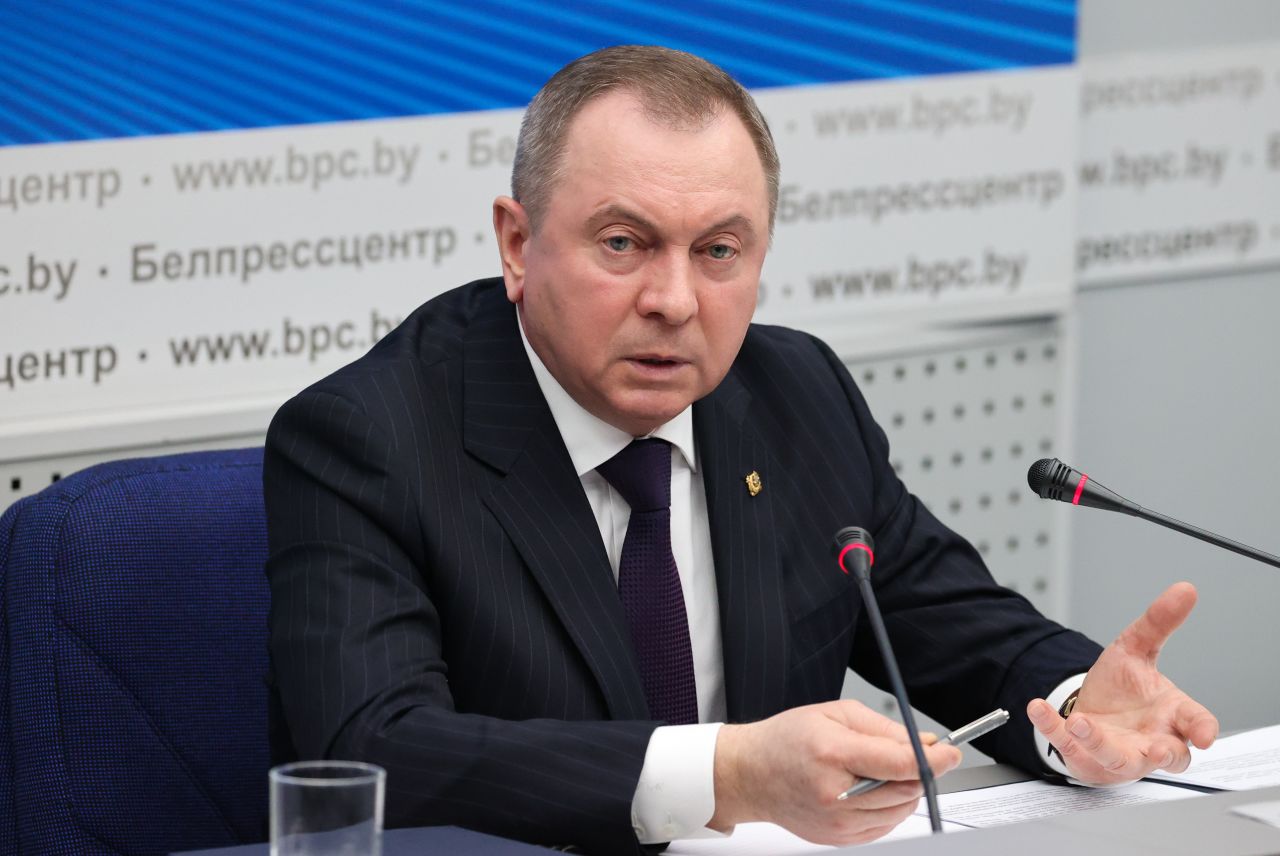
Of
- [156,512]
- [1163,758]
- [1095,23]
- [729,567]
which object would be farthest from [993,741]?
[1095,23]

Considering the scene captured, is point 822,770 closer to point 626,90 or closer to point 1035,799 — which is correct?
point 1035,799

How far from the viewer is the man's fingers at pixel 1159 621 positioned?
1.61 metres

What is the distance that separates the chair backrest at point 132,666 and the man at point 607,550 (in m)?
0.15

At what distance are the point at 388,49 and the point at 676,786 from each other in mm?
1435

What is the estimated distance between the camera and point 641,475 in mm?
1771

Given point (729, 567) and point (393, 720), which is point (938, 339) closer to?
point (729, 567)

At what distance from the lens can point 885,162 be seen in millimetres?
3023

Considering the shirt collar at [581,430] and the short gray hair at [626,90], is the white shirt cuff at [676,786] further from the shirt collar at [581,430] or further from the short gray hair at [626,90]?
the short gray hair at [626,90]

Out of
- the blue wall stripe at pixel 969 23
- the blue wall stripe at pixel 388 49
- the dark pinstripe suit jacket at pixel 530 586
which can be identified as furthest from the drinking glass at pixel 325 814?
the blue wall stripe at pixel 969 23

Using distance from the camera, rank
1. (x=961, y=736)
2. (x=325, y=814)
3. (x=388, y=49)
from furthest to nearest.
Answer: (x=388, y=49), (x=961, y=736), (x=325, y=814)

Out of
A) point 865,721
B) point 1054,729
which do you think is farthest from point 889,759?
point 1054,729

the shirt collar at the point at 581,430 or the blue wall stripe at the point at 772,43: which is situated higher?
the blue wall stripe at the point at 772,43

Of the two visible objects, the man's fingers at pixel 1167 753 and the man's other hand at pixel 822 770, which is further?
the man's fingers at pixel 1167 753

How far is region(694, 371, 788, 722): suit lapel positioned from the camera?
1.76 meters
